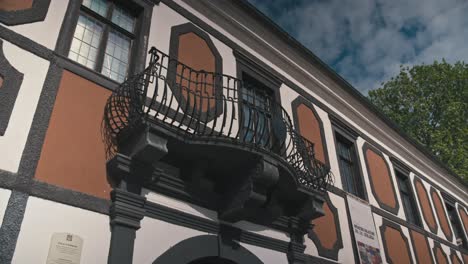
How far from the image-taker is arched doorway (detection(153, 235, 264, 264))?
4.41 metres

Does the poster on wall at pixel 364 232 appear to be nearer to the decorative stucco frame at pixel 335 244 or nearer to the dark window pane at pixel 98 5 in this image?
the decorative stucco frame at pixel 335 244

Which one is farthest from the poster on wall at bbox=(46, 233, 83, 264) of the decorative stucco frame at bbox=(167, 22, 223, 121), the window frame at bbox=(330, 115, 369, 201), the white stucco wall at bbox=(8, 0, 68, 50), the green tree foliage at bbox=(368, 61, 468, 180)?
the green tree foliage at bbox=(368, 61, 468, 180)

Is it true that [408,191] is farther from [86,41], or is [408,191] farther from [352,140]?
[86,41]

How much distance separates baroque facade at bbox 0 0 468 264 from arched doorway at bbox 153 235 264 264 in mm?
20

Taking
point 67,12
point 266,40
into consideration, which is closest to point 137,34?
point 67,12

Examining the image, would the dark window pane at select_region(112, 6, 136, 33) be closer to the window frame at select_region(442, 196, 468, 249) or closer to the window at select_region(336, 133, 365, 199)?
the window at select_region(336, 133, 365, 199)

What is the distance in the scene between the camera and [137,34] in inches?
221

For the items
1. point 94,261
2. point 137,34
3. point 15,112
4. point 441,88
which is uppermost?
point 441,88

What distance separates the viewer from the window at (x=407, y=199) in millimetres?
10616

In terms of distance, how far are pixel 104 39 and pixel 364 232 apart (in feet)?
19.9

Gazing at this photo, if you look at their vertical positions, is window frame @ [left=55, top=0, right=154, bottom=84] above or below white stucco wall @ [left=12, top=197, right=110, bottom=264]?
above

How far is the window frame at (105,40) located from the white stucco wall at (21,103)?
332 mm

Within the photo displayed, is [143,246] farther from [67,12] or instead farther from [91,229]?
[67,12]

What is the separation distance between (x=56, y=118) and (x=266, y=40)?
5.15 meters
